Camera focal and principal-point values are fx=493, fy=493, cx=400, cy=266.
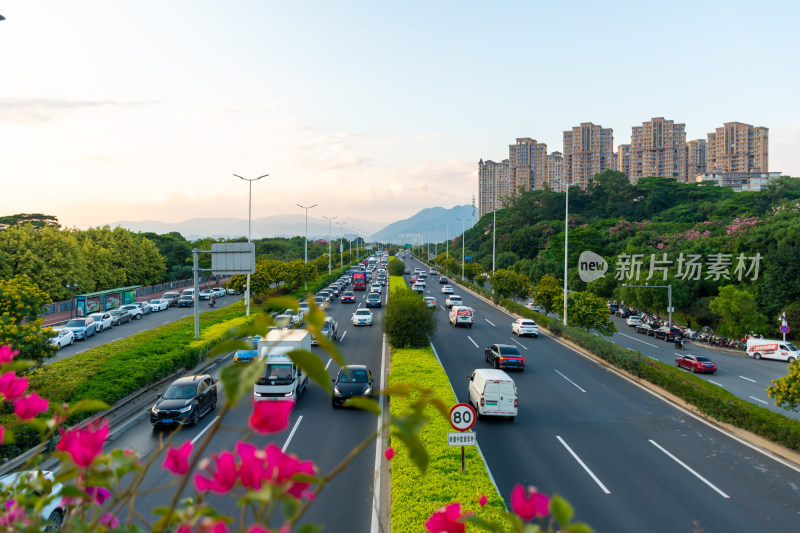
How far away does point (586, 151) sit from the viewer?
552 feet

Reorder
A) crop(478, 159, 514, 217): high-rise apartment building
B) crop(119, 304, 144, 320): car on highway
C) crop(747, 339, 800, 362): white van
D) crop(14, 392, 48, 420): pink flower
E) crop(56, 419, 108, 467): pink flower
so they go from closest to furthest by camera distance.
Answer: crop(56, 419, 108, 467): pink flower
crop(14, 392, 48, 420): pink flower
crop(747, 339, 800, 362): white van
crop(119, 304, 144, 320): car on highway
crop(478, 159, 514, 217): high-rise apartment building

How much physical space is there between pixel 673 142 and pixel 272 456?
18528cm

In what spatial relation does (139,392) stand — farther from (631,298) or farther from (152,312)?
(631,298)

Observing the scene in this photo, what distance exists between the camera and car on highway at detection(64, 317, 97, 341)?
1238 inches

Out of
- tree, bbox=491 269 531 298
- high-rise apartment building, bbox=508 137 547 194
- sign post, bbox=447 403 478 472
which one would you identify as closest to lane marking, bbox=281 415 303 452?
sign post, bbox=447 403 478 472

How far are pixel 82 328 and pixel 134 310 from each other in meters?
9.13

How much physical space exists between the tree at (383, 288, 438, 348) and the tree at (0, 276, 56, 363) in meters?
13.7

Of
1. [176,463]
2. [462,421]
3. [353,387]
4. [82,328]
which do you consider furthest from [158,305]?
[176,463]

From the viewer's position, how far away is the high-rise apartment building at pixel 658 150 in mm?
151250

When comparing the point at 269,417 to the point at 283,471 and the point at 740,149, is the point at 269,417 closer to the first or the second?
the point at 283,471

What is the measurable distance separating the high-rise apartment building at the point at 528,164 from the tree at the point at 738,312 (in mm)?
145794

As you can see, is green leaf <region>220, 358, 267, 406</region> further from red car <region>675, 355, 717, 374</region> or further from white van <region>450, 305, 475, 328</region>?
white van <region>450, 305, 475, 328</region>

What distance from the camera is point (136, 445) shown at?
13914mm

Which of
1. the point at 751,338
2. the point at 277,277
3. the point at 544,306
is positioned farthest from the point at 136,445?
the point at 751,338
